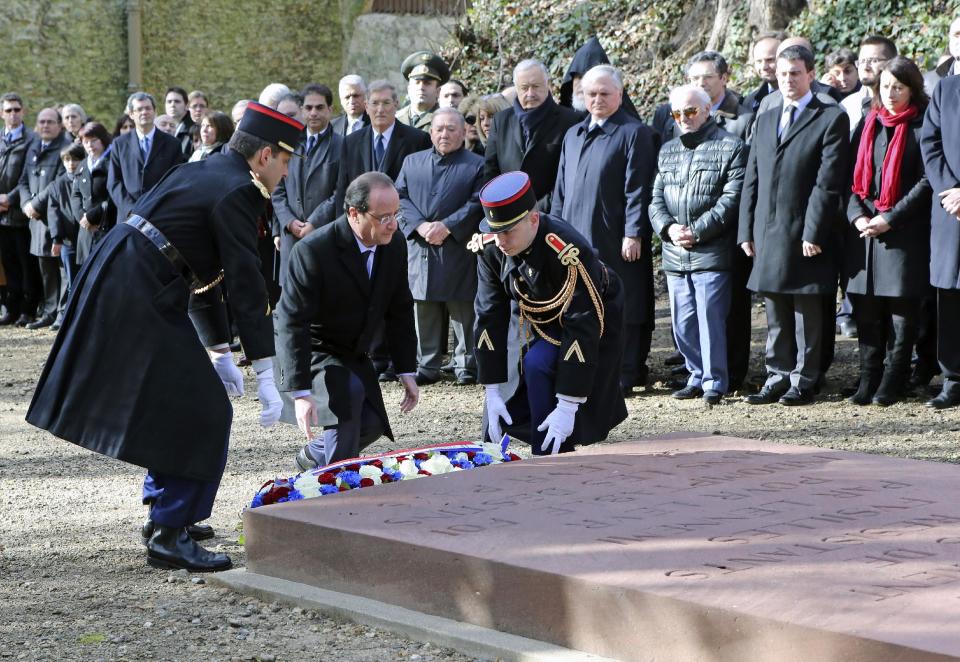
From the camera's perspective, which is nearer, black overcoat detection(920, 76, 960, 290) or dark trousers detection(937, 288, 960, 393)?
black overcoat detection(920, 76, 960, 290)

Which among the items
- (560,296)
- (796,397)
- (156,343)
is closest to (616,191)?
(796,397)

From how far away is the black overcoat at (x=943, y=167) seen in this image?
8.32 m

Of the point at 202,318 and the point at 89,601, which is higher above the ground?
the point at 202,318

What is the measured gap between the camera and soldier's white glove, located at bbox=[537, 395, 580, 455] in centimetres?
624

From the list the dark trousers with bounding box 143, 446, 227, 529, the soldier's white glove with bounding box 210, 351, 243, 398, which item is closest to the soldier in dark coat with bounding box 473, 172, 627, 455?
the soldier's white glove with bounding box 210, 351, 243, 398

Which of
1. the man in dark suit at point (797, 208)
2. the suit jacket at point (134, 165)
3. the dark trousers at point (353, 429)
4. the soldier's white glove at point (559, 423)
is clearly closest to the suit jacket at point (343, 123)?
the suit jacket at point (134, 165)

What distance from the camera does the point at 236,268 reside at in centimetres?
536

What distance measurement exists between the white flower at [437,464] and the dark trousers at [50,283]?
9635 millimetres

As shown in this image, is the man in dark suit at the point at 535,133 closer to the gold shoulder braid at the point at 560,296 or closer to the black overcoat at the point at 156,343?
the gold shoulder braid at the point at 560,296

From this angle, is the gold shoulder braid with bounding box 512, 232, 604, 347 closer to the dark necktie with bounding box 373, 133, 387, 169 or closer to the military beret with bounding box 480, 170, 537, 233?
the military beret with bounding box 480, 170, 537, 233

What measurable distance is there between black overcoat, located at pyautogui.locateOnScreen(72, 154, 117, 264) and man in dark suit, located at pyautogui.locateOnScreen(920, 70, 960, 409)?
7.62 meters

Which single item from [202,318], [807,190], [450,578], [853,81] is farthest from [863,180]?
[450,578]

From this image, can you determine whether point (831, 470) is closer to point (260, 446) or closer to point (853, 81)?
point (260, 446)

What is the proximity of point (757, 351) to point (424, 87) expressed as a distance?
11.4ft
